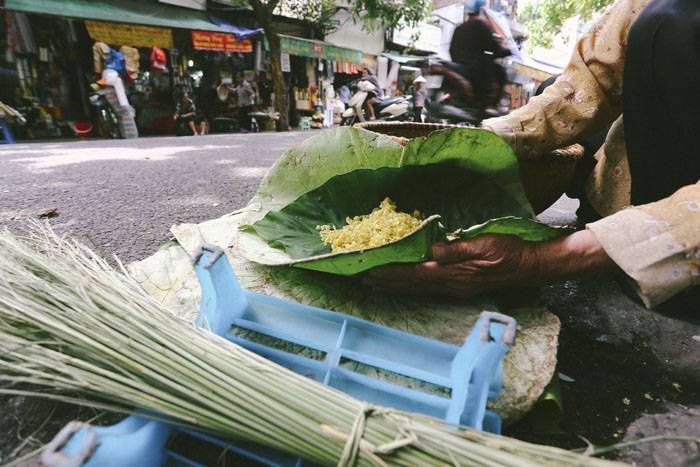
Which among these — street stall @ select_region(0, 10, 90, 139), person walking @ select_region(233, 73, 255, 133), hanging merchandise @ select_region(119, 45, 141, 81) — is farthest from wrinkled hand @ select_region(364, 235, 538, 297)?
person walking @ select_region(233, 73, 255, 133)

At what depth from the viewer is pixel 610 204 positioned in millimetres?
1433

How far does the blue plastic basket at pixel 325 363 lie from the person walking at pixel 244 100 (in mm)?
10617

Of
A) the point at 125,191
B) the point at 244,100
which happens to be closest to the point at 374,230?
the point at 125,191

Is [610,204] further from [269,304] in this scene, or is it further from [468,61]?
[468,61]

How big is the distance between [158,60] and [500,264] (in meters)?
10.1

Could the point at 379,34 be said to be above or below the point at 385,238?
above

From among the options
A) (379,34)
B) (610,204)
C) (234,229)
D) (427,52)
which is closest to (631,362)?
(610,204)

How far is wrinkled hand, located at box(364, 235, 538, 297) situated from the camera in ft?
2.91

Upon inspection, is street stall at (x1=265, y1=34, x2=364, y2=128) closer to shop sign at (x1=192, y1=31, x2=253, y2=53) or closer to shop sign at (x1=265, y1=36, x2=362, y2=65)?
shop sign at (x1=265, y1=36, x2=362, y2=65)

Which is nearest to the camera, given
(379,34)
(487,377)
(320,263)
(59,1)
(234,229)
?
(487,377)

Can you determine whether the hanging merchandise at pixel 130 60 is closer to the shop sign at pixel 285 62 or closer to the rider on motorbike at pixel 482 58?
the shop sign at pixel 285 62

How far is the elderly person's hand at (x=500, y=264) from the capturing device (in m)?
0.89

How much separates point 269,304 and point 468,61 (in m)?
2.87

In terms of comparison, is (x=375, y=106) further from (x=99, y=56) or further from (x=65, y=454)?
(x=65, y=454)
